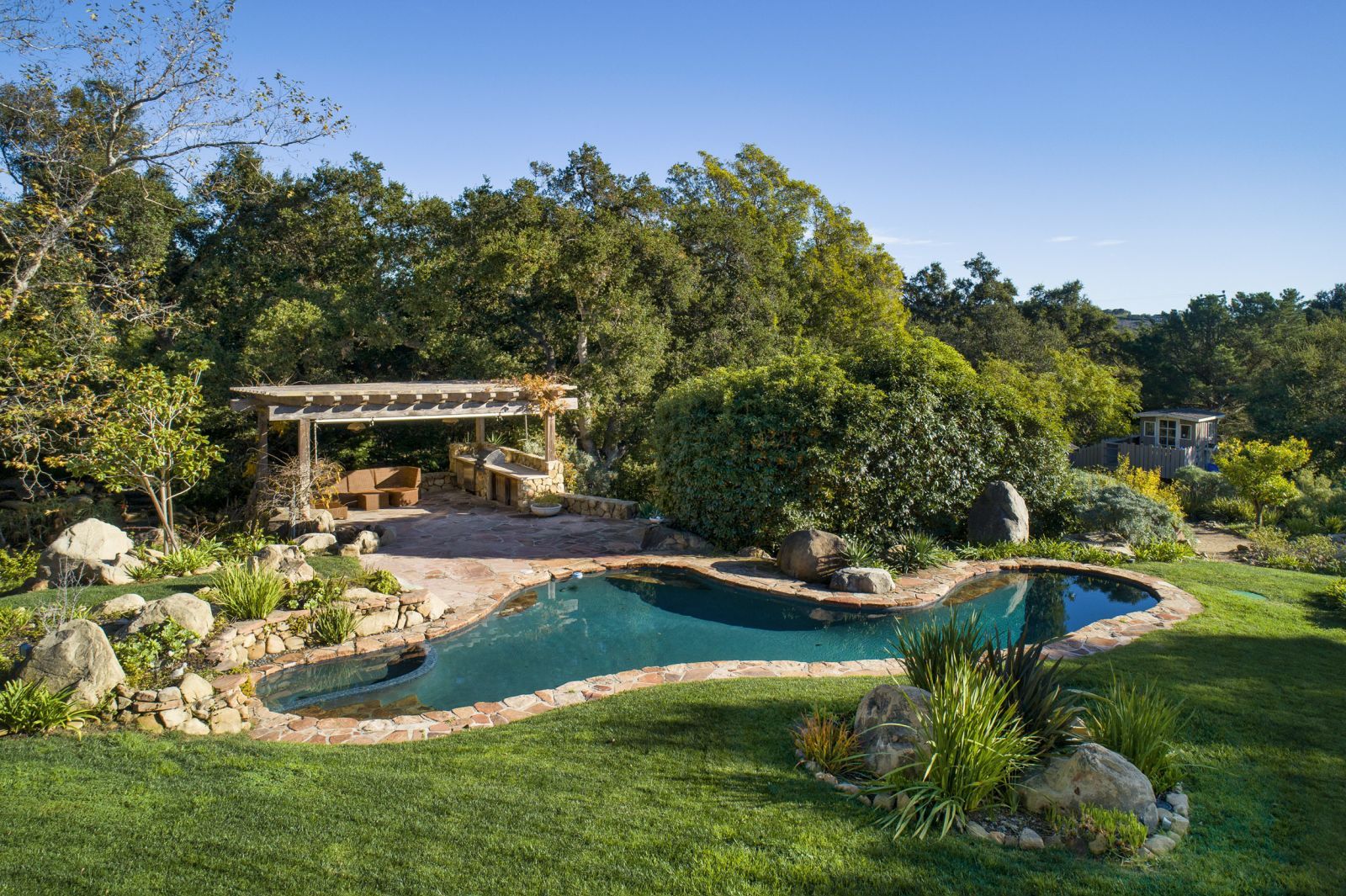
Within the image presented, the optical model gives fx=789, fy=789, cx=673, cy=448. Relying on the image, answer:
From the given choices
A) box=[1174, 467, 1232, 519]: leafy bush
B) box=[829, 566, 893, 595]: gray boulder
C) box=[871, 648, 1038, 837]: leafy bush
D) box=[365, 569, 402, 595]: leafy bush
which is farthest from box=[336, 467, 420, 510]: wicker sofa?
box=[1174, 467, 1232, 519]: leafy bush

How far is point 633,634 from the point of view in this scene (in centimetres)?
941

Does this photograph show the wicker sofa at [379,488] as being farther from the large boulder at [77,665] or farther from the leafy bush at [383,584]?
the large boulder at [77,665]

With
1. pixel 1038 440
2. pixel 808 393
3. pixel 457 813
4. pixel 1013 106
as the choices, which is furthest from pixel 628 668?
pixel 1013 106

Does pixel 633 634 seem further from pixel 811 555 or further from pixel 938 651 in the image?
pixel 938 651

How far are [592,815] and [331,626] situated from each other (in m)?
5.23

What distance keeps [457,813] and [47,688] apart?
13.0 ft

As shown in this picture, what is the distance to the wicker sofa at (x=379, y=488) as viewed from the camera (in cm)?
1641

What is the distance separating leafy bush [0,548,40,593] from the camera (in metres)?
10.6

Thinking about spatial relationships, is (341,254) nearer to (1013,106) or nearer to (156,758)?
(1013,106)

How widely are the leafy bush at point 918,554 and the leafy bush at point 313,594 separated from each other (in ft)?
25.1

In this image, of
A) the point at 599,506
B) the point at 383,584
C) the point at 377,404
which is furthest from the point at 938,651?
the point at 377,404

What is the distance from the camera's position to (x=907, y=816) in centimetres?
442

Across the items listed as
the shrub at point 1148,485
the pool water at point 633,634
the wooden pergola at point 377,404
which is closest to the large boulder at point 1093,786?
the pool water at point 633,634

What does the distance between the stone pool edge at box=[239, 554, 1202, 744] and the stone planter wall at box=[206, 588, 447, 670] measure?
0.17 meters
